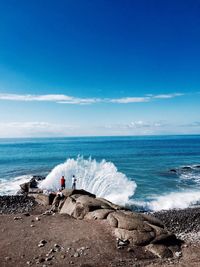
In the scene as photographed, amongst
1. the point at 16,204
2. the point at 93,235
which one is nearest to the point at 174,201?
the point at 16,204

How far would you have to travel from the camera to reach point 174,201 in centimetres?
3412

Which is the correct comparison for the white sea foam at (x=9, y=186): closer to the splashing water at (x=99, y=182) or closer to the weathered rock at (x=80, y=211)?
the splashing water at (x=99, y=182)

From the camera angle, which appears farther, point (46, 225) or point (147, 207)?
point (147, 207)

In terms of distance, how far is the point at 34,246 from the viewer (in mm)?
17297

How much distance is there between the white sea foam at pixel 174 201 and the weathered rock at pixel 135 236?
1372 cm

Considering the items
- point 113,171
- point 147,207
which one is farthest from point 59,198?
point 113,171

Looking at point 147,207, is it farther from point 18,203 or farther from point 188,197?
point 18,203

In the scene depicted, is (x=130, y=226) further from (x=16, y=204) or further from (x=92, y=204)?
(x=16, y=204)

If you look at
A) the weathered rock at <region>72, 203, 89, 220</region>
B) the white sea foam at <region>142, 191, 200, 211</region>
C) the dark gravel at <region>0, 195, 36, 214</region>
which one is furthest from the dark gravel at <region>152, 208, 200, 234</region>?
the dark gravel at <region>0, 195, 36, 214</region>

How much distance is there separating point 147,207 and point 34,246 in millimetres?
17210

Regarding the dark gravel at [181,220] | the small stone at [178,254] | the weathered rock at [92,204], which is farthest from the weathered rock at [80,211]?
the small stone at [178,254]

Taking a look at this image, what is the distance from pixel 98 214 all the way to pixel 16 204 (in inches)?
520

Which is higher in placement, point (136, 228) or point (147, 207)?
point (136, 228)

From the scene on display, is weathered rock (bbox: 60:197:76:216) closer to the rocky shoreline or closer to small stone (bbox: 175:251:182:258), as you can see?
the rocky shoreline
